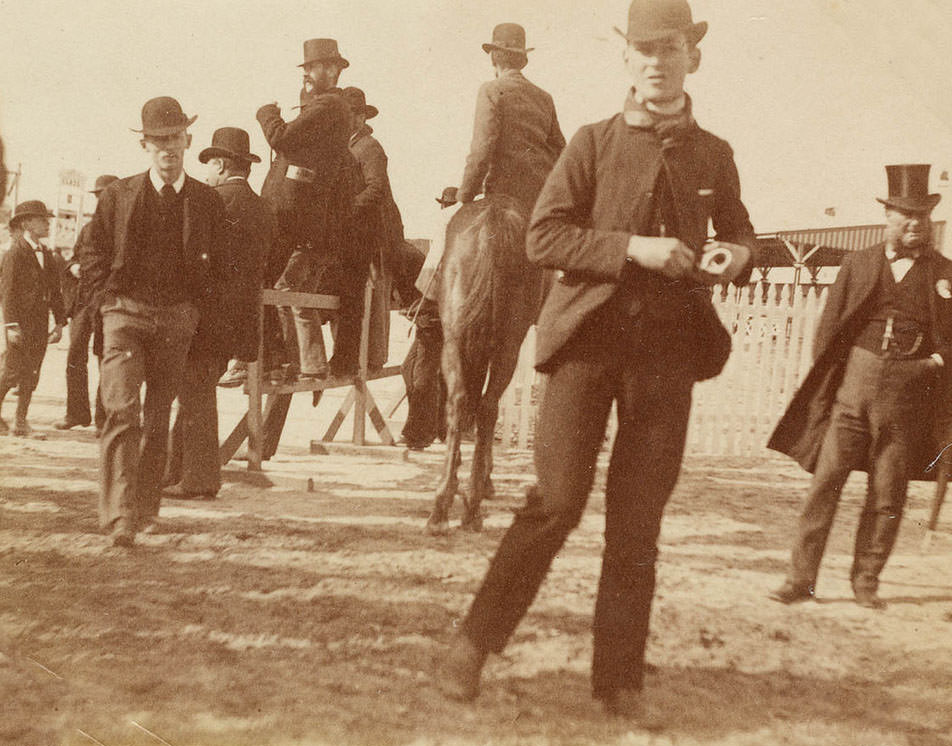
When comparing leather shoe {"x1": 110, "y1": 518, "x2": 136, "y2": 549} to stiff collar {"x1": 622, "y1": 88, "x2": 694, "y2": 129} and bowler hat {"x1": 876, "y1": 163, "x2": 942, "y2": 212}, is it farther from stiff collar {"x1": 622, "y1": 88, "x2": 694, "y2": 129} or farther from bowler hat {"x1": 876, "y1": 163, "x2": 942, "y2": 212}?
bowler hat {"x1": 876, "y1": 163, "x2": 942, "y2": 212}

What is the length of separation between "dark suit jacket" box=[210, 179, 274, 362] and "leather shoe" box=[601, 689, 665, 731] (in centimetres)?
285

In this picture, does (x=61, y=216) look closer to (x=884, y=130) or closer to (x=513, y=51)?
(x=513, y=51)

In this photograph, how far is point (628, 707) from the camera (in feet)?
8.89

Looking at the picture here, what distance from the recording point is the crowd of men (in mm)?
2564

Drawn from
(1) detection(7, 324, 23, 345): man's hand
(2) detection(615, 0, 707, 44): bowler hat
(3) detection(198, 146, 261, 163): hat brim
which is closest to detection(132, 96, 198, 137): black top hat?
(3) detection(198, 146, 261, 163): hat brim

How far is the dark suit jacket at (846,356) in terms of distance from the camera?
12.6ft

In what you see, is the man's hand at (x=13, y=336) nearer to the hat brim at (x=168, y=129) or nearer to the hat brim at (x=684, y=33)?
the hat brim at (x=168, y=129)

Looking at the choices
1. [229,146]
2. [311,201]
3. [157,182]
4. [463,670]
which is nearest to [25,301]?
[311,201]

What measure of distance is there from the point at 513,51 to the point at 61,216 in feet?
7.69

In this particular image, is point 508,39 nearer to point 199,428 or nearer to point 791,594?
point 791,594

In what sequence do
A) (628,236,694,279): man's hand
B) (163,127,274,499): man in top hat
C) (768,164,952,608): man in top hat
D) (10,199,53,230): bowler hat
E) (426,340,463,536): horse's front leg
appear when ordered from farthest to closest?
(10,199,53,230): bowler hat, (163,127,274,499): man in top hat, (426,340,463,536): horse's front leg, (768,164,952,608): man in top hat, (628,236,694,279): man's hand

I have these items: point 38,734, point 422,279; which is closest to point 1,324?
point 422,279

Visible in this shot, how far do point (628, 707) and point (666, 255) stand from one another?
121 centimetres

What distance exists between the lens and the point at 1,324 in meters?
6.85
